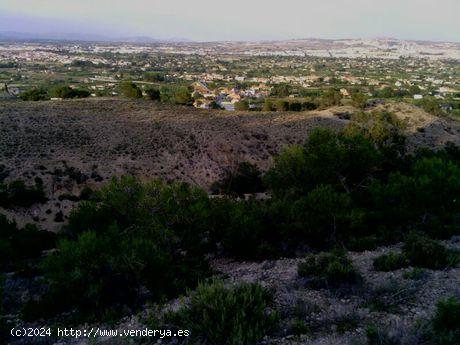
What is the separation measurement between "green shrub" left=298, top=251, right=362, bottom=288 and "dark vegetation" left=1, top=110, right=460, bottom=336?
26 millimetres

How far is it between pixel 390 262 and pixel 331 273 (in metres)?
2.03

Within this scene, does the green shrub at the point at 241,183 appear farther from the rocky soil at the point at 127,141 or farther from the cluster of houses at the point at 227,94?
the cluster of houses at the point at 227,94

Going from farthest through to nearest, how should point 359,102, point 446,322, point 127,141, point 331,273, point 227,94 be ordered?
point 227,94 → point 359,102 → point 127,141 → point 331,273 → point 446,322

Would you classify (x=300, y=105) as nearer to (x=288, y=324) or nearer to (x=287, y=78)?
(x=288, y=324)

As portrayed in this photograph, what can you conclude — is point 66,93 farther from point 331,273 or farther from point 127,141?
point 331,273

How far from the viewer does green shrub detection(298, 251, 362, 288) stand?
407 inches

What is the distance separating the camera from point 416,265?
11.5 meters

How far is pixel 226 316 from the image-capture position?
26.4 ft

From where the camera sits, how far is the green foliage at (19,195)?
25047 mm

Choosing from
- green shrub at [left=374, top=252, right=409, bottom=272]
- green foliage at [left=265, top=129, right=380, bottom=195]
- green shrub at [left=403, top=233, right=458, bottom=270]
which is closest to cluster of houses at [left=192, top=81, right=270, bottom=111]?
green foliage at [left=265, top=129, right=380, bottom=195]

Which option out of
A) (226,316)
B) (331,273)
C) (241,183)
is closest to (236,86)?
(241,183)

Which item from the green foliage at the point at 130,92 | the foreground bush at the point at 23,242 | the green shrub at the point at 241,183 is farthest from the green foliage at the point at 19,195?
the green foliage at the point at 130,92

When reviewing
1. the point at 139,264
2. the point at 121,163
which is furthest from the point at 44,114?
the point at 139,264

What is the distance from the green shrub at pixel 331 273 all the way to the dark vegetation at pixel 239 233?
0.08 feet
